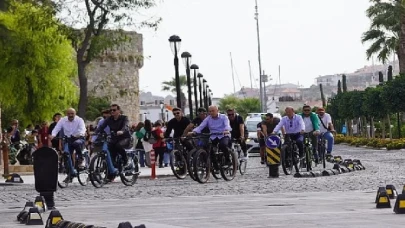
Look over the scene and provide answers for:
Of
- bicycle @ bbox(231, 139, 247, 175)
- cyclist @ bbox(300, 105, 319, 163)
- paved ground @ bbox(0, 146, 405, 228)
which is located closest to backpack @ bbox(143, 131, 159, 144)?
bicycle @ bbox(231, 139, 247, 175)

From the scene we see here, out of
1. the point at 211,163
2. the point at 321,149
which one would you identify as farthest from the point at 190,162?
the point at 321,149

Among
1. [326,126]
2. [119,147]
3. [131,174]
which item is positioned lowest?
[131,174]

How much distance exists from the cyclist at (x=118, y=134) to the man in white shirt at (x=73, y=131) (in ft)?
1.72

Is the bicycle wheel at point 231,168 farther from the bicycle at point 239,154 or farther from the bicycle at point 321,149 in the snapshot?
the bicycle at point 321,149

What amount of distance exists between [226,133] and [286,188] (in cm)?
397

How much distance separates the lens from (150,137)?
32469 mm

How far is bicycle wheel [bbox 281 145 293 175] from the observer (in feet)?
82.5

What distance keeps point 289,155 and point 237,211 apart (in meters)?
11.4

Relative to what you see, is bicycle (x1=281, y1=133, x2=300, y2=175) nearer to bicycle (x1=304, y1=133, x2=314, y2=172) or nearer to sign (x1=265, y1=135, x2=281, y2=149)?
sign (x1=265, y1=135, x2=281, y2=149)

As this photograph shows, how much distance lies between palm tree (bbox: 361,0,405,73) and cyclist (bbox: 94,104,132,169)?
45382 millimetres

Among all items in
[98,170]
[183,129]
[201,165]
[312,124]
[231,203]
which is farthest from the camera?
[312,124]

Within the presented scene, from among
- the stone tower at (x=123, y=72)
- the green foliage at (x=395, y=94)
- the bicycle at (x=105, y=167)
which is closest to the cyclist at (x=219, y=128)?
the bicycle at (x=105, y=167)

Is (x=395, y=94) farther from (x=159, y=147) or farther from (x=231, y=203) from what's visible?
(x=231, y=203)

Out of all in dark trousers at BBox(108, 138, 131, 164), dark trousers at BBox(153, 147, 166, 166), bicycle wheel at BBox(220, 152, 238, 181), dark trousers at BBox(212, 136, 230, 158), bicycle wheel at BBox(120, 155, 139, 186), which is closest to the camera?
dark trousers at BBox(108, 138, 131, 164)
